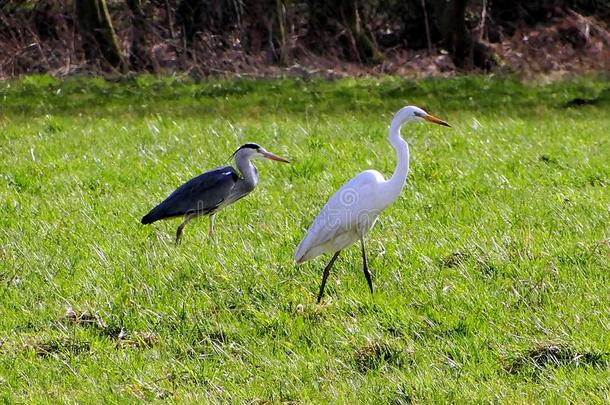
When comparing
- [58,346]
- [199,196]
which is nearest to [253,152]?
[199,196]

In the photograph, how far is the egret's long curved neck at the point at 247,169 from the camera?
28.9ft

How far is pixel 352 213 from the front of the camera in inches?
265

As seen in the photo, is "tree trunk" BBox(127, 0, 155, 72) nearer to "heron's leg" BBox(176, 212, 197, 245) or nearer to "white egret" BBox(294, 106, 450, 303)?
"heron's leg" BBox(176, 212, 197, 245)

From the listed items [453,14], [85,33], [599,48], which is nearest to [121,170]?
[85,33]

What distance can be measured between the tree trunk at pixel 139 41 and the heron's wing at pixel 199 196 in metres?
11.8

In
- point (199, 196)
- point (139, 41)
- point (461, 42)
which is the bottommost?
point (461, 42)

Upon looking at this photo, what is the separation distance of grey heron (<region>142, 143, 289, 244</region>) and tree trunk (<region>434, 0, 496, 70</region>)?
11906 millimetres

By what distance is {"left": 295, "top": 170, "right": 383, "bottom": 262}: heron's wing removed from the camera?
6.68 metres

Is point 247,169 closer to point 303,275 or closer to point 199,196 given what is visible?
point 199,196

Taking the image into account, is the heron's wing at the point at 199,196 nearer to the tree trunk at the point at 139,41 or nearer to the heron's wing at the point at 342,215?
the heron's wing at the point at 342,215

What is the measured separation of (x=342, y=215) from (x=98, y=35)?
45.3ft

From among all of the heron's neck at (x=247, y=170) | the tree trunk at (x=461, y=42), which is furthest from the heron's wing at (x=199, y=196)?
the tree trunk at (x=461, y=42)

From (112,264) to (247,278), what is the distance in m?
0.96

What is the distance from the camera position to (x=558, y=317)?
590 cm
